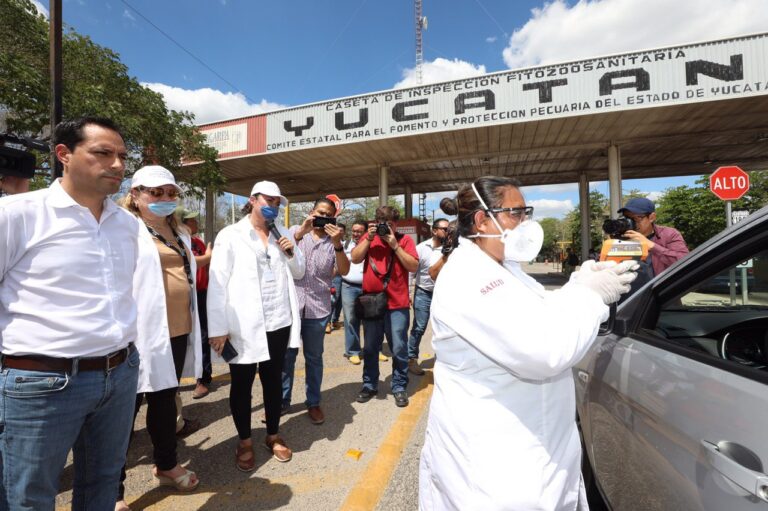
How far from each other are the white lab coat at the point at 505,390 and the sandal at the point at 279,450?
1.75 metres

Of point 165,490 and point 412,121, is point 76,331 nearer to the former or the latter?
point 165,490

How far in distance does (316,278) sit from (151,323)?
5.05ft

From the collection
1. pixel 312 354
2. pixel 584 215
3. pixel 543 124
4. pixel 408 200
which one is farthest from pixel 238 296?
pixel 408 200

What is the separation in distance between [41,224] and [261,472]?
81.4 inches

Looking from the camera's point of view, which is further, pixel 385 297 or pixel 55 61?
pixel 55 61

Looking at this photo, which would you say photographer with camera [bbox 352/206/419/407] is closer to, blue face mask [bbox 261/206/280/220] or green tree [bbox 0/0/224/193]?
blue face mask [bbox 261/206/280/220]

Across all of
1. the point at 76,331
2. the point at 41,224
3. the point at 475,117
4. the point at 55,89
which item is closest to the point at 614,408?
the point at 76,331

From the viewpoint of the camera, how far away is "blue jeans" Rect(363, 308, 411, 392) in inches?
153

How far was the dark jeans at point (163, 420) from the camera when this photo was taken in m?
2.37

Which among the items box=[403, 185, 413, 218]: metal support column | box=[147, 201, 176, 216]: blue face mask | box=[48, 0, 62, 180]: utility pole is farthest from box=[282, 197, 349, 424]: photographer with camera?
box=[403, 185, 413, 218]: metal support column

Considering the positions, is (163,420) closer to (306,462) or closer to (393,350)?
(306,462)

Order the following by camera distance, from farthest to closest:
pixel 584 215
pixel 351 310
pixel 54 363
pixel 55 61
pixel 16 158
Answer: pixel 584 215, pixel 55 61, pixel 351 310, pixel 16 158, pixel 54 363

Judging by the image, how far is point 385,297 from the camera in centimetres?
396

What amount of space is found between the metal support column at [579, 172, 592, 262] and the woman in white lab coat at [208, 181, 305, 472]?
17554 mm
